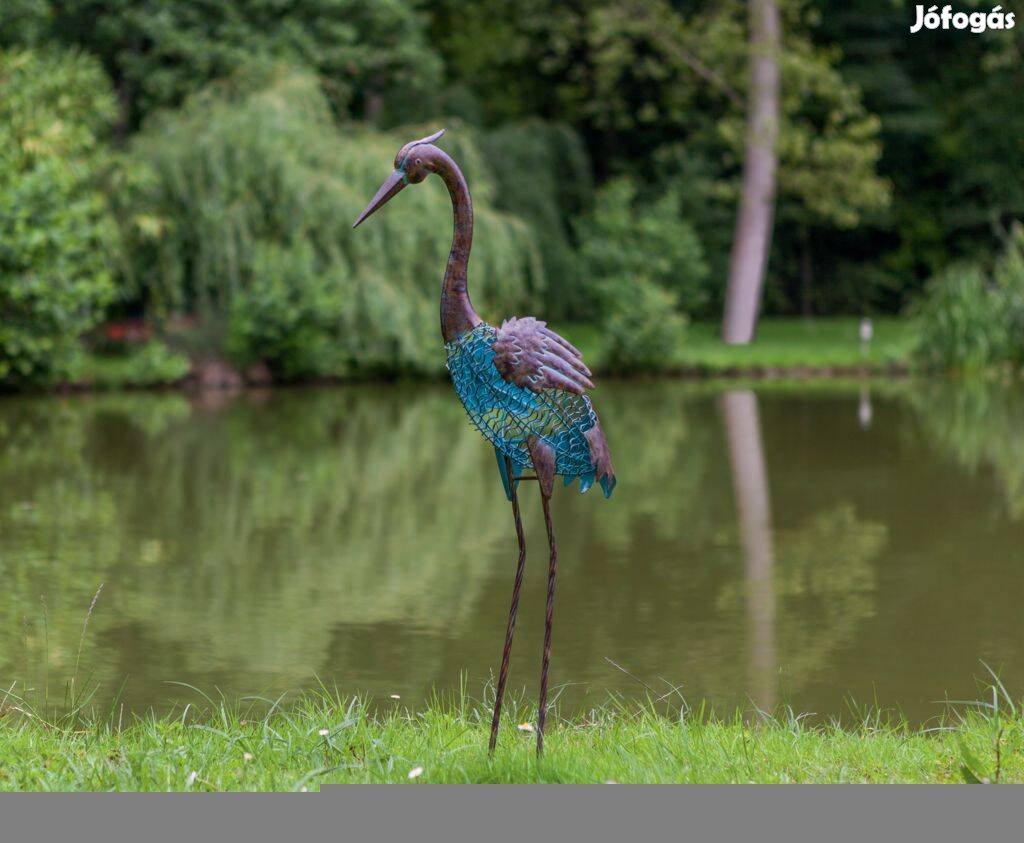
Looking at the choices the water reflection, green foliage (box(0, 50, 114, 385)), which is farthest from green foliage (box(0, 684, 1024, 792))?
green foliage (box(0, 50, 114, 385))

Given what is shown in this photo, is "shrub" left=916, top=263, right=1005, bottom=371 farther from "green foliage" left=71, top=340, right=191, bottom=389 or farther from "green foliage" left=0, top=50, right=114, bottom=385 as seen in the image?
"green foliage" left=0, top=50, right=114, bottom=385

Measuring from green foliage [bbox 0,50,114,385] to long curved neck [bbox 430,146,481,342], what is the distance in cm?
1418

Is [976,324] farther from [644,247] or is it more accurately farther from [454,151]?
[454,151]

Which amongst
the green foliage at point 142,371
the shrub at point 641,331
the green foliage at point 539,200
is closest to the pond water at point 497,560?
the green foliage at point 142,371

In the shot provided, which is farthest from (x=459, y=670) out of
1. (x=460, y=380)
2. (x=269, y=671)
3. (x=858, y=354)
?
(x=858, y=354)

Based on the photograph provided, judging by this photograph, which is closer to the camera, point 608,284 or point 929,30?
point 608,284

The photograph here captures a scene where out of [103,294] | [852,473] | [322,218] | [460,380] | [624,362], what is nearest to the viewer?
[460,380]

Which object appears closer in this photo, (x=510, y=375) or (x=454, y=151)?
(x=510, y=375)

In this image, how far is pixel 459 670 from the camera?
6.65 m

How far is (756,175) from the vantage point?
25250 mm

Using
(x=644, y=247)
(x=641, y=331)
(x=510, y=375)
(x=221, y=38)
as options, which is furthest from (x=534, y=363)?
(x=644, y=247)

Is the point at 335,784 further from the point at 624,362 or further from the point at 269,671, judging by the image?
the point at 624,362

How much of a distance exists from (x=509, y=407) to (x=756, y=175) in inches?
840

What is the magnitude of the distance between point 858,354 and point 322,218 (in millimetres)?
7940
